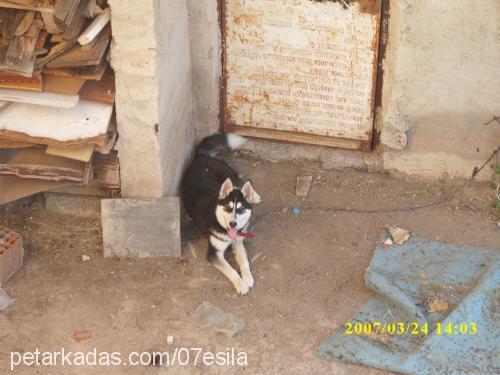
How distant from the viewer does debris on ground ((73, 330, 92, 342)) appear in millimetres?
6285

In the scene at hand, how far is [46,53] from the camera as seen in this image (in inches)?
259

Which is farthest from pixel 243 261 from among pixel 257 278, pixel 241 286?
pixel 241 286

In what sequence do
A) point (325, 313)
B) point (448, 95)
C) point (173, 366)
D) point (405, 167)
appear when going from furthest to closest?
1. point (405, 167)
2. point (448, 95)
3. point (325, 313)
4. point (173, 366)

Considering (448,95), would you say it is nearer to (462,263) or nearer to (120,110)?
(462,263)

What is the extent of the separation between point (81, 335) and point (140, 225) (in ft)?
3.78

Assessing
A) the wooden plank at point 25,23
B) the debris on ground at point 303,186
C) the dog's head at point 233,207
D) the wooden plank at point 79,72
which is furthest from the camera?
the debris on ground at point 303,186

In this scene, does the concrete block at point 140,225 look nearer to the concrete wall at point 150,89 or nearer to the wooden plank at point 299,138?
the concrete wall at point 150,89

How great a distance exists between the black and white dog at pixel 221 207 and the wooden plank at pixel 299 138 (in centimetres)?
49

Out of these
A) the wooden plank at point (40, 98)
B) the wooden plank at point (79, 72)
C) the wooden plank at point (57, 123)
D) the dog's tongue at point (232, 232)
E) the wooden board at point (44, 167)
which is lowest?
the dog's tongue at point (232, 232)

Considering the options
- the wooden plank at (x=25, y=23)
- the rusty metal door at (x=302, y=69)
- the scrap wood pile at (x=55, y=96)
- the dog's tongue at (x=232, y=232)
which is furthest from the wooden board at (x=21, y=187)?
the rusty metal door at (x=302, y=69)

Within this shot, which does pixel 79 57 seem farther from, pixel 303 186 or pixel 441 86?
pixel 441 86

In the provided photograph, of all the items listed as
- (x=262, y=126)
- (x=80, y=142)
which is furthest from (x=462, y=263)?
(x=80, y=142)

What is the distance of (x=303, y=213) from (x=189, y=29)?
78.9 inches
